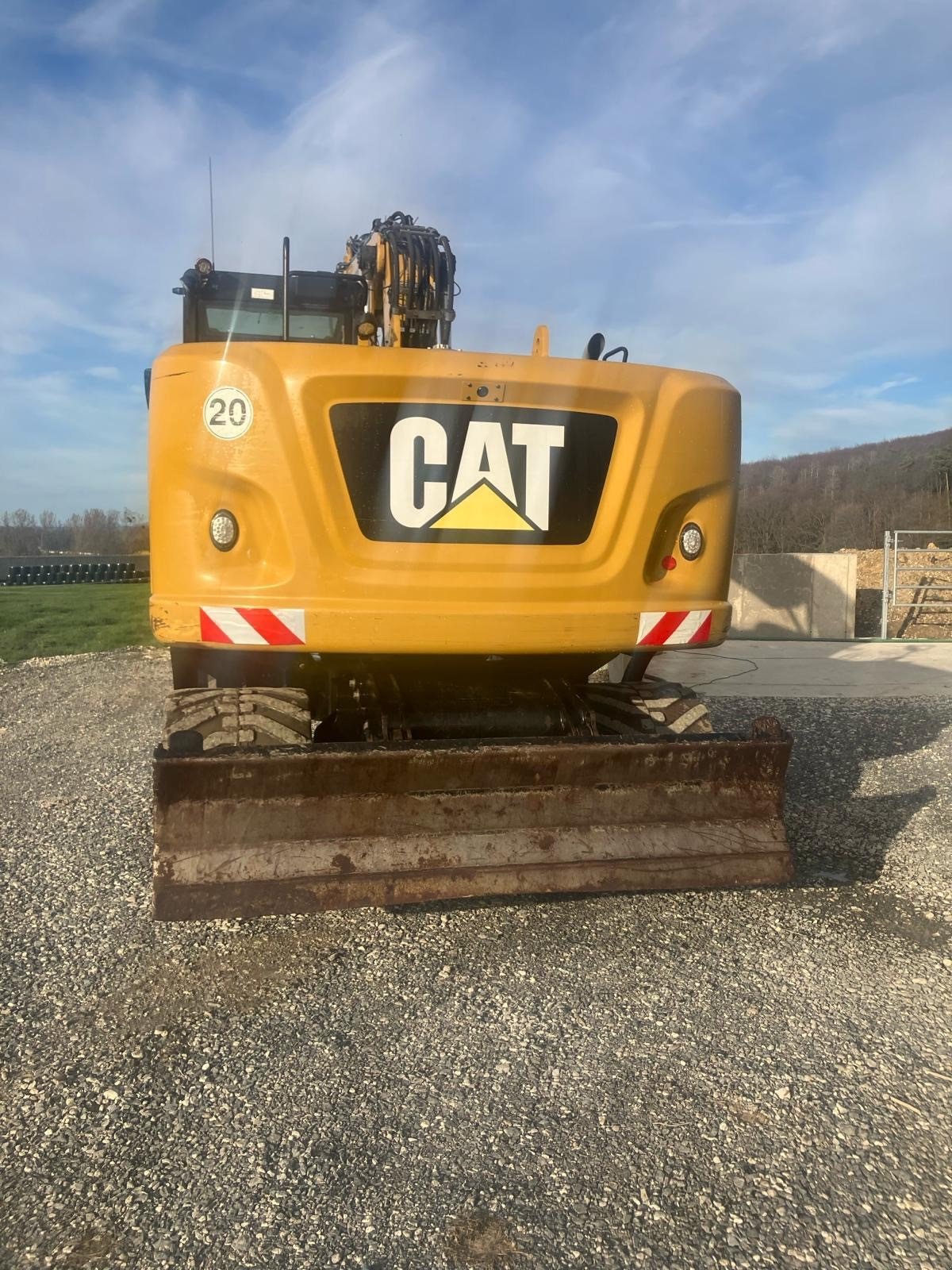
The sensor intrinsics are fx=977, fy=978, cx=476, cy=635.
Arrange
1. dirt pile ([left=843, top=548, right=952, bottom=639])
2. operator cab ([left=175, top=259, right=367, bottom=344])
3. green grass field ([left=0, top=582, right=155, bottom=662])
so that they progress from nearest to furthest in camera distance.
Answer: operator cab ([left=175, top=259, right=367, bottom=344])
green grass field ([left=0, top=582, right=155, bottom=662])
dirt pile ([left=843, top=548, right=952, bottom=639])

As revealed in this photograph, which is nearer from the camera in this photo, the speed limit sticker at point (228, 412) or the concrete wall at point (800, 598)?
the speed limit sticker at point (228, 412)

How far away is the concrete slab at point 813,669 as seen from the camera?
9.27 meters

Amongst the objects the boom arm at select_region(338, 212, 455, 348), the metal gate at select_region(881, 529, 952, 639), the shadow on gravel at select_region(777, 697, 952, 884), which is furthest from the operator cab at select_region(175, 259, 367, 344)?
the metal gate at select_region(881, 529, 952, 639)

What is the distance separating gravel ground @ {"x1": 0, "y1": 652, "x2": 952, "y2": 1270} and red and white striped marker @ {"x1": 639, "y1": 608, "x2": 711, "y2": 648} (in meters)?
1.10

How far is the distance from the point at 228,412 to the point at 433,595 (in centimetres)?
91

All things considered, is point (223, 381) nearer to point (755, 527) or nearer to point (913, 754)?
point (913, 754)

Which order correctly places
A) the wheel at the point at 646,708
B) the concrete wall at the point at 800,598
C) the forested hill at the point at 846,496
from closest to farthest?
1. the wheel at the point at 646,708
2. the concrete wall at the point at 800,598
3. the forested hill at the point at 846,496

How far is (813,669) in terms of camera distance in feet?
35.3

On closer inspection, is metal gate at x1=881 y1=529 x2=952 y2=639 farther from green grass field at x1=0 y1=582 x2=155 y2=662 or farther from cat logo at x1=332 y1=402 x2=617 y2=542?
cat logo at x1=332 y1=402 x2=617 y2=542

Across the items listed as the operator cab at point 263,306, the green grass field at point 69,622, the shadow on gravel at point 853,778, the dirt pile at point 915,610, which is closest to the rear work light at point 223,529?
the operator cab at point 263,306

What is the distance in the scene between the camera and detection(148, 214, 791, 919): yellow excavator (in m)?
3.21

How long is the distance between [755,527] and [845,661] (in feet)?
140

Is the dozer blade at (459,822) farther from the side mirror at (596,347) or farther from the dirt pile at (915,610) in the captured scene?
the dirt pile at (915,610)

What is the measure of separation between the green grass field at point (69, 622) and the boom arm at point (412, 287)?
22.8 feet
